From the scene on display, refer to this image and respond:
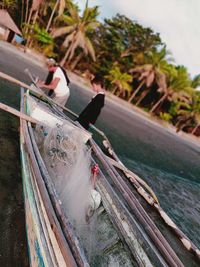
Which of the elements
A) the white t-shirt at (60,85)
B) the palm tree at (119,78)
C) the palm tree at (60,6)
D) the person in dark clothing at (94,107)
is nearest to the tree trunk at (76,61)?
the palm tree at (119,78)

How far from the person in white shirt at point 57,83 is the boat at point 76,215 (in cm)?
250

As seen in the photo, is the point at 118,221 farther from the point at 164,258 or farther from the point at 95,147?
the point at 95,147

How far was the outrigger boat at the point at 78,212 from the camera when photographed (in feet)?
9.72

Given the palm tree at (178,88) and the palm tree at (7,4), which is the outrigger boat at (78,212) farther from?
the palm tree at (178,88)

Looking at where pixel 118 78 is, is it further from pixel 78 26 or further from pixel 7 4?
pixel 7 4

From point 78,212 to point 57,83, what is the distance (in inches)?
210

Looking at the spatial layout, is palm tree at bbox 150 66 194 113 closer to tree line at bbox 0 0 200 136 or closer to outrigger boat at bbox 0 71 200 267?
tree line at bbox 0 0 200 136

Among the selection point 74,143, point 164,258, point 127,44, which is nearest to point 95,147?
point 74,143

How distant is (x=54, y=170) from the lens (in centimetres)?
529

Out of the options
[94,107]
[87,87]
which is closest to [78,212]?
[94,107]

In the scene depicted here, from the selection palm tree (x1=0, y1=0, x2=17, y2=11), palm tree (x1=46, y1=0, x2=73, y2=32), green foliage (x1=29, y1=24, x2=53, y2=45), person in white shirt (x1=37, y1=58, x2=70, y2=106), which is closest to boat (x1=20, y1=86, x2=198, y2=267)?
person in white shirt (x1=37, y1=58, x2=70, y2=106)

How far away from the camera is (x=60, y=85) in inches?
358

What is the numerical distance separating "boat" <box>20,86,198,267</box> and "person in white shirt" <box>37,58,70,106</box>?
2.50 meters

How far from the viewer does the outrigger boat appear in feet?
9.72
